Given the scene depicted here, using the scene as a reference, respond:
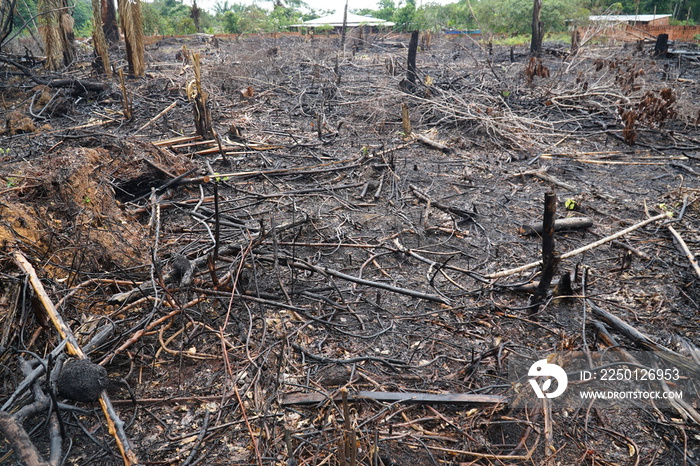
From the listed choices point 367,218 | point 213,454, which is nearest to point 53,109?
point 367,218

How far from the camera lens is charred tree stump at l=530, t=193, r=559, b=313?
301 centimetres

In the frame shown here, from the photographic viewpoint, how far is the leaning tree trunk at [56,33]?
9992 mm

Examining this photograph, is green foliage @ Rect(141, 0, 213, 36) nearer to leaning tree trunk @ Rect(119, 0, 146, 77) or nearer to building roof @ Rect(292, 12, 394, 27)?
building roof @ Rect(292, 12, 394, 27)

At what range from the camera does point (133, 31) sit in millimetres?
10852

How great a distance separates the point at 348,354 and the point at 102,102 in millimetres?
9657

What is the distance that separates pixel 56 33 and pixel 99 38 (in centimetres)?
103

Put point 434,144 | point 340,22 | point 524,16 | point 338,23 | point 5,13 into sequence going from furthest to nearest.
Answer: point 524,16 → point 340,22 → point 338,23 → point 434,144 → point 5,13

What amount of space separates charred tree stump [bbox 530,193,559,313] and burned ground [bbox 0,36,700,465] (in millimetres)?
135

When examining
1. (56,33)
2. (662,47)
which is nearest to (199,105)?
(56,33)

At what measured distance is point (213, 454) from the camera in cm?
224

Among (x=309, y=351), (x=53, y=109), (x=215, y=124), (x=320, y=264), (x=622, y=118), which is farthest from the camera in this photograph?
(x=53, y=109)

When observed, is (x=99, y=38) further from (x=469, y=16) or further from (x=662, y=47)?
(x=469, y=16)

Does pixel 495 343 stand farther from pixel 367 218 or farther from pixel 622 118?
pixel 622 118

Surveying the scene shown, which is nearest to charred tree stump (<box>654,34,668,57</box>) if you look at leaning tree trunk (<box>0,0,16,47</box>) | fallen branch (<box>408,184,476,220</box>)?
fallen branch (<box>408,184,476,220</box>)
